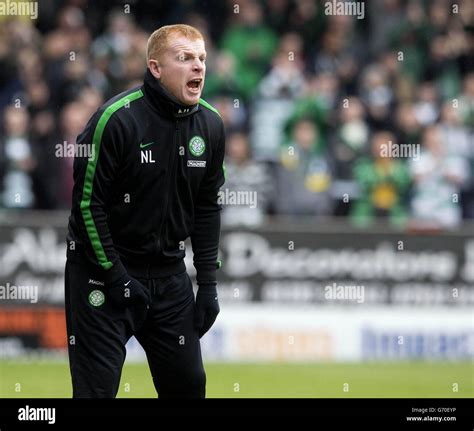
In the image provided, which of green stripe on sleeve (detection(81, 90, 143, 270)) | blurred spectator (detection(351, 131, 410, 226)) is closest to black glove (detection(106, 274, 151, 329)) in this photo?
green stripe on sleeve (detection(81, 90, 143, 270))

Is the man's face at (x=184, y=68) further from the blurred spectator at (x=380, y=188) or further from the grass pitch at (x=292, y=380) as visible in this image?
the blurred spectator at (x=380, y=188)

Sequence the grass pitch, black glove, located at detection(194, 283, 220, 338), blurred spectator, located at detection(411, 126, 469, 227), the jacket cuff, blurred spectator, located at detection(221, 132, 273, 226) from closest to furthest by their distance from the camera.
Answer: black glove, located at detection(194, 283, 220, 338)
the jacket cuff
the grass pitch
blurred spectator, located at detection(221, 132, 273, 226)
blurred spectator, located at detection(411, 126, 469, 227)

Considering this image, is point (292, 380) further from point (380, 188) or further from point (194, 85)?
point (194, 85)

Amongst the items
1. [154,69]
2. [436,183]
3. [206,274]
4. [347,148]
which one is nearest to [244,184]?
[347,148]

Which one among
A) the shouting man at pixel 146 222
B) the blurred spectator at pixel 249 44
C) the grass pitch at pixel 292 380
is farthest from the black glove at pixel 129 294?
the blurred spectator at pixel 249 44

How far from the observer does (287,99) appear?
15.7m

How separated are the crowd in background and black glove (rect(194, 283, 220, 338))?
6431mm

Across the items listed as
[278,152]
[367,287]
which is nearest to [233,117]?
[278,152]

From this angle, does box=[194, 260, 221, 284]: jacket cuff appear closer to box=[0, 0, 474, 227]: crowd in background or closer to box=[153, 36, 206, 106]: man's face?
box=[153, 36, 206, 106]: man's face

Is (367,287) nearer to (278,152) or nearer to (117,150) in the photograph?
(278,152)

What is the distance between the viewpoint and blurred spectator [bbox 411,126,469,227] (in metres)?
15.4

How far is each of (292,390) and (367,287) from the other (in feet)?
6.93

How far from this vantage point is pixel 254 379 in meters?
12.8

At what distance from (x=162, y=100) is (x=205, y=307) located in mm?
1170
